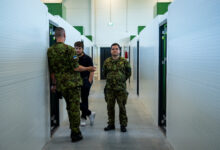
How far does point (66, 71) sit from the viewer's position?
10.4 ft

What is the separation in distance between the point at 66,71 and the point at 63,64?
106 millimetres

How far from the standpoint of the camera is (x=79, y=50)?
3951 millimetres

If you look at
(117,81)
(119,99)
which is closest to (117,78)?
(117,81)

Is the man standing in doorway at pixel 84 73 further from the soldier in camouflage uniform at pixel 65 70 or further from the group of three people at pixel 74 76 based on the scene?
the soldier in camouflage uniform at pixel 65 70

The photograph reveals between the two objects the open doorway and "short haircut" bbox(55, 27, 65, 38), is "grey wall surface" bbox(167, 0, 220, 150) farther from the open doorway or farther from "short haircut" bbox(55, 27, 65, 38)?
"short haircut" bbox(55, 27, 65, 38)

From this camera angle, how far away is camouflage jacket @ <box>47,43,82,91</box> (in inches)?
123

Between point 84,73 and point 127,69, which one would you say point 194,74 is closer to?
point 127,69

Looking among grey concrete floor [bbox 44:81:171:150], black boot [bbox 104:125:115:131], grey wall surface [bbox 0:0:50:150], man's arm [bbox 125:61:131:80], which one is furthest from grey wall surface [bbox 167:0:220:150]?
grey wall surface [bbox 0:0:50:150]

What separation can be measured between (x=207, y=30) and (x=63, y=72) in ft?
6.41

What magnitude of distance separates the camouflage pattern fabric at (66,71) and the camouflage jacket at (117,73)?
627 mm

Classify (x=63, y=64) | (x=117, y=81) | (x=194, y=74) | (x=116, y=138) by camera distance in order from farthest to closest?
(x=117, y=81), (x=116, y=138), (x=63, y=64), (x=194, y=74)

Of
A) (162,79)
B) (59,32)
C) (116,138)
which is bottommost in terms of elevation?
(116,138)

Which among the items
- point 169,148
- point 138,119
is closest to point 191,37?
point 169,148

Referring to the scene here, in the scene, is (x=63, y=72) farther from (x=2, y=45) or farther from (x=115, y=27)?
(x=115, y=27)
